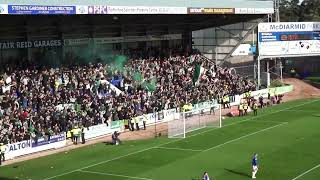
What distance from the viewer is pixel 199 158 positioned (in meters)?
33.1

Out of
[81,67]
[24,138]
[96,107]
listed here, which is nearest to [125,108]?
[96,107]

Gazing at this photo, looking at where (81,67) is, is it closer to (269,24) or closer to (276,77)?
(269,24)

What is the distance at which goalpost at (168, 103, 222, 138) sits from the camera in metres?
41.1

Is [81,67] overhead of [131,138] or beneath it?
overhead

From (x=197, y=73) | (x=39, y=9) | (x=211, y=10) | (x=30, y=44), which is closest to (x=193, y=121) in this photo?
(x=39, y=9)

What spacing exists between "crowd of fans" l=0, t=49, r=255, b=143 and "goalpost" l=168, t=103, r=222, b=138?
3.74m

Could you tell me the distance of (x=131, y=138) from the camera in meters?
41.2

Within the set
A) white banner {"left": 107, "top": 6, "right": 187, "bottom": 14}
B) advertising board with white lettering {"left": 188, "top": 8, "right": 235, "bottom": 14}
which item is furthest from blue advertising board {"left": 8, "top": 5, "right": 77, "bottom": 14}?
advertising board with white lettering {"left": 188, "top": 8, "right": 235, "bottom": 14}

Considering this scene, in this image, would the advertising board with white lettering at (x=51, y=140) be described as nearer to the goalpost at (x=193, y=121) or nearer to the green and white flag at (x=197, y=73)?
the goalpost at (x=193, y=121)

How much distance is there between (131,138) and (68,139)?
4.73m

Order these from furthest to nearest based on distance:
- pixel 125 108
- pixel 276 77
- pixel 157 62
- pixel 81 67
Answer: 1. pixel 276 77
2. pixel 157 62
3. pixel 81 67
4. pixel 125 108

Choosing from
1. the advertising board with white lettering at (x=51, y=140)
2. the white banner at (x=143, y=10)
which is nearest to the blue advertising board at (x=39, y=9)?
the white banner at (x=143, y=10)

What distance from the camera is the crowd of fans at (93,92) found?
126 feet

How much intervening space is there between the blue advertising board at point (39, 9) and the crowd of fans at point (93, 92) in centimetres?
573
